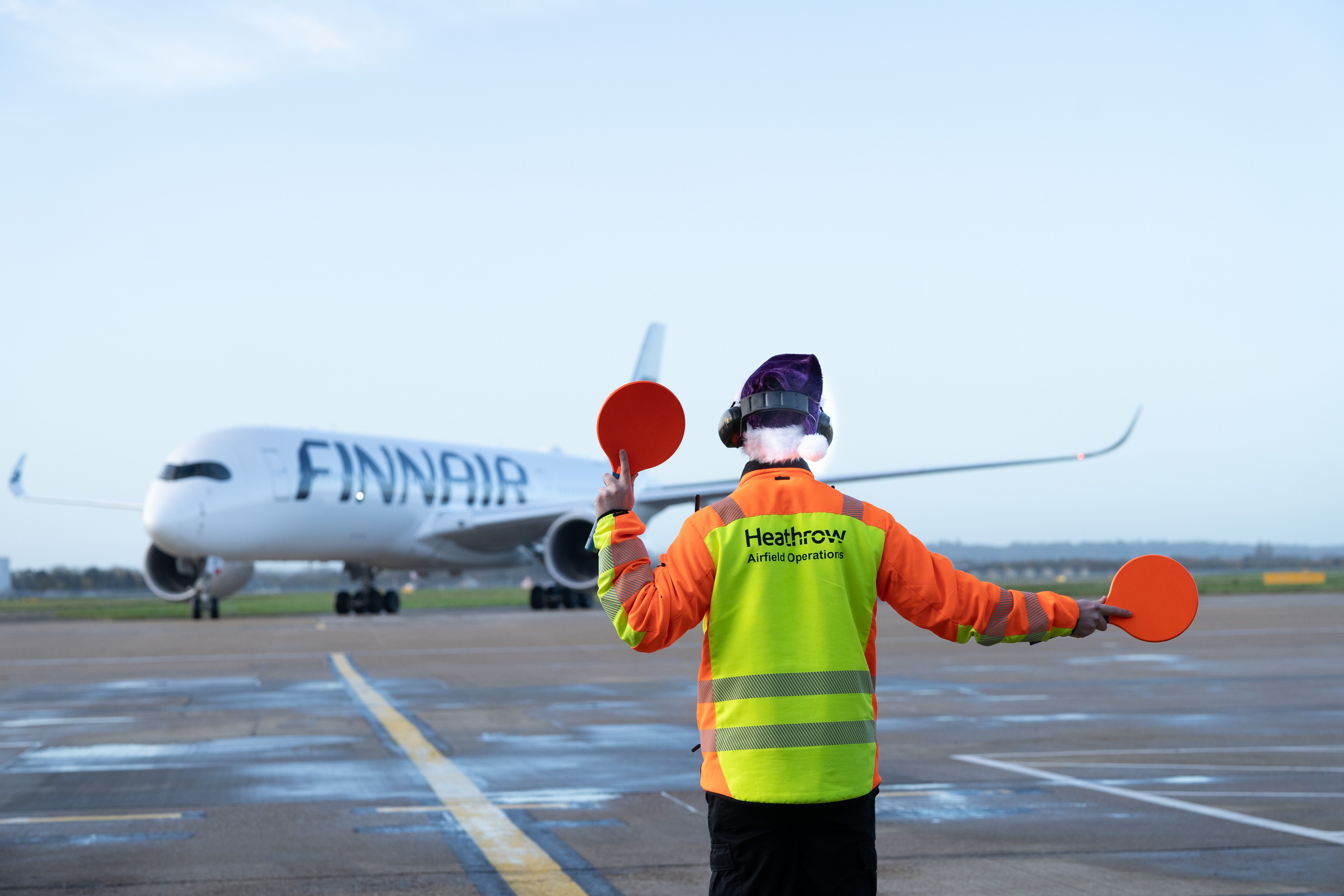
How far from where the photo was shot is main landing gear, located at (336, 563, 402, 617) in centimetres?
3097

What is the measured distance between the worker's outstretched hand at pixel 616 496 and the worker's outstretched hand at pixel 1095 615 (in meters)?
1.00

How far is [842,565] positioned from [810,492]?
164 mm

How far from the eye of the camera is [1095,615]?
2.92 m

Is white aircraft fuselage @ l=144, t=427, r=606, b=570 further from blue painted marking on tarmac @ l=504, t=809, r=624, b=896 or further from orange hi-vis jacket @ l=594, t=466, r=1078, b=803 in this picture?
orange hi-vis jacket @ l=594, t=466, r=1078, b=803

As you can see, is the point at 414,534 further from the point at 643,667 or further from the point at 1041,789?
the point at 1041,789

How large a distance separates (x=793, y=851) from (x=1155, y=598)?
97cm

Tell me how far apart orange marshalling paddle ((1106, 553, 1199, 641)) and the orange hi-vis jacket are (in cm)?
37

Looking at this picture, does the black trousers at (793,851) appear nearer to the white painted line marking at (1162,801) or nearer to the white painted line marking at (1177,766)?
the white painted line marking at (1162,801)

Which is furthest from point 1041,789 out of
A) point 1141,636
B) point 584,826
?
Answer: point 1141,636

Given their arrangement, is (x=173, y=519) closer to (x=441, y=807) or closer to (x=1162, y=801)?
(x=441, y=807)

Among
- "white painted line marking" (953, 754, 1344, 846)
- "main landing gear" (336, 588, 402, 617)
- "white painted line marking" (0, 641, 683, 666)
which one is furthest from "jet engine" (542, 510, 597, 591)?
"white painted line marking" (953, 754, 1344, 846)

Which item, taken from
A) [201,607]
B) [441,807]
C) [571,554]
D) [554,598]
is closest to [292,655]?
[441,807]

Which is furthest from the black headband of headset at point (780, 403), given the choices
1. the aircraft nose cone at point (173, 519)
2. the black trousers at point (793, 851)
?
the aircraft nose cone at point (173, 519)

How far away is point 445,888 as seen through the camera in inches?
186
